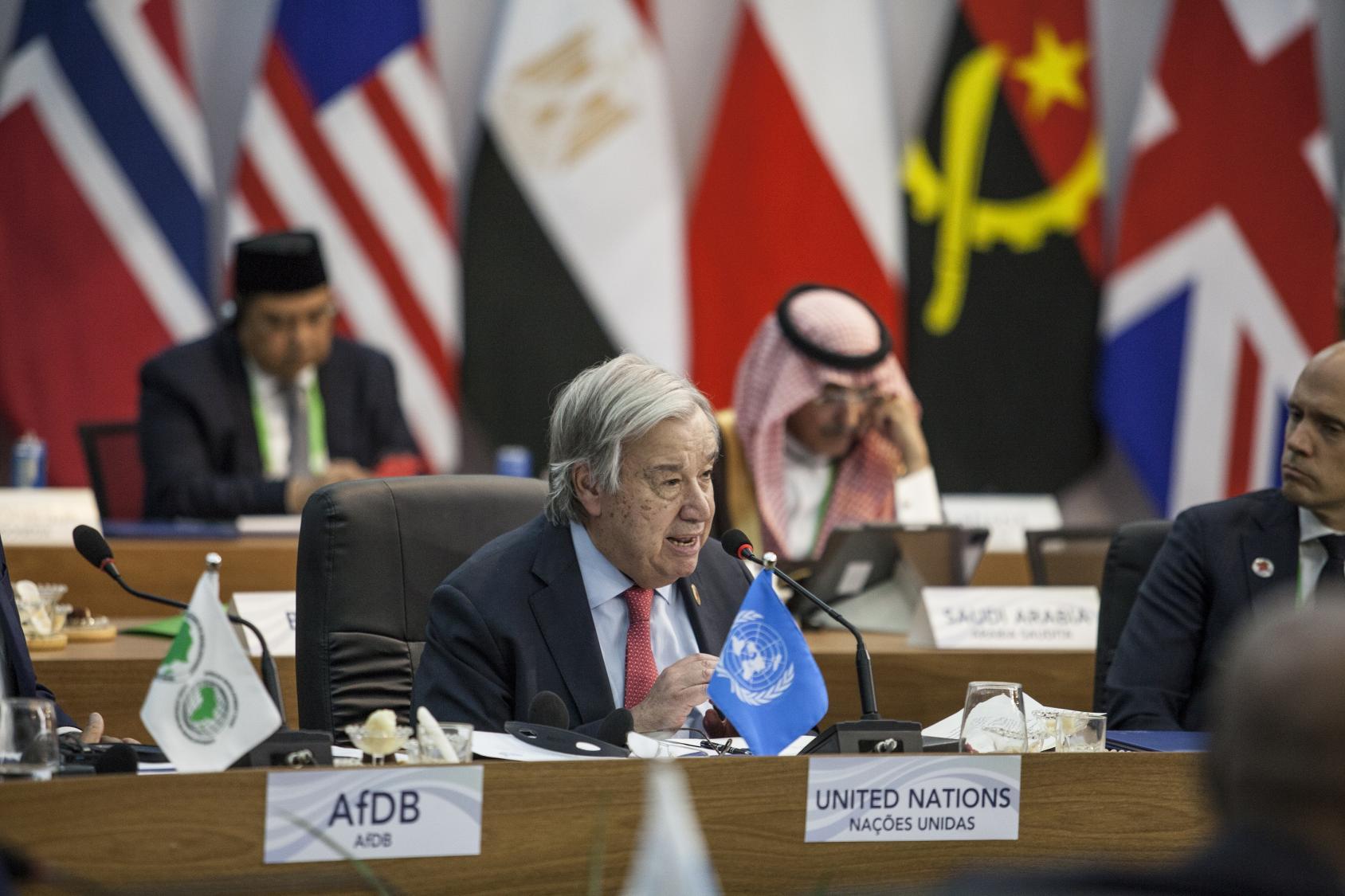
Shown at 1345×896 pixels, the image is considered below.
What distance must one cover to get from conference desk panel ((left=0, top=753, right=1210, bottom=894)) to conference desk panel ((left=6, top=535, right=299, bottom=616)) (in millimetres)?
2088

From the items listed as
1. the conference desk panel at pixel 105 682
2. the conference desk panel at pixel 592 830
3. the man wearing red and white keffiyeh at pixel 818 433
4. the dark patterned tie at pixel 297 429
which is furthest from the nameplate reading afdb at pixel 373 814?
the dark patterned tie at pixel 297 429

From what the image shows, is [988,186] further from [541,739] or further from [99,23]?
[541,739]

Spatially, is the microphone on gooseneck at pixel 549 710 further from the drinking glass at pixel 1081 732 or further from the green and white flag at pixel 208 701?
the drinking glass at pixel 1081 732

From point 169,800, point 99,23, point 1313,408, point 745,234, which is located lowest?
point 169,800

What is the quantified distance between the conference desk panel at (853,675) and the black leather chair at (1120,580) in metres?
0.40

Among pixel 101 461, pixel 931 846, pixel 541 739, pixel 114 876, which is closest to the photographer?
pixel 114 876

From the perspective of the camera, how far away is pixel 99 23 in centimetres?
534

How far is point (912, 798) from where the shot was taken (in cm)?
188

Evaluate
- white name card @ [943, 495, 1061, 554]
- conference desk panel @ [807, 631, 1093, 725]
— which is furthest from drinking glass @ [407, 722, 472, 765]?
white name card @ [943, 495, 1061, 554]

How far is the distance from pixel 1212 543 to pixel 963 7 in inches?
136

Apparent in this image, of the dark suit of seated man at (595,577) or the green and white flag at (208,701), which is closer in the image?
the green and white flag at (208,701)

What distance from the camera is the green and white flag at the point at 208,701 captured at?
1.71 meters

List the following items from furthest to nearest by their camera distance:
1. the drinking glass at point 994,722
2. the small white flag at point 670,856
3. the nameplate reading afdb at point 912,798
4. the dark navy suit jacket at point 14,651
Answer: the dark navy suit jacket at point 14,651 < the drinking glass at point 994,722 < the nameplate reading afdb at point 912,798 < the small white flag at point 670,856

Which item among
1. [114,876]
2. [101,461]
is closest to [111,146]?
[101,461]
